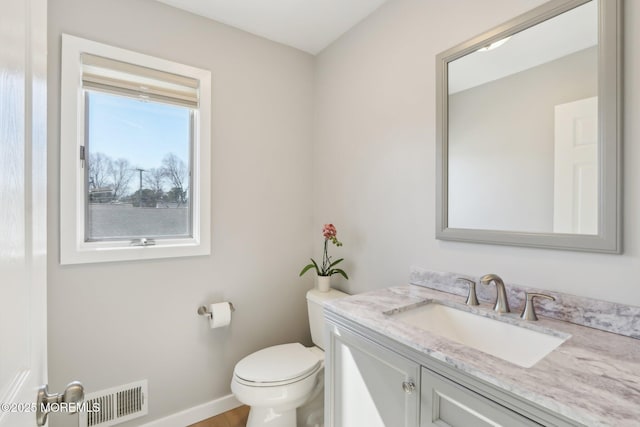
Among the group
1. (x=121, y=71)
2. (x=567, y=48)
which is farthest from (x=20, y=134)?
(x=567, y=48)

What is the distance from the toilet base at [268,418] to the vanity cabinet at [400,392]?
40 cm

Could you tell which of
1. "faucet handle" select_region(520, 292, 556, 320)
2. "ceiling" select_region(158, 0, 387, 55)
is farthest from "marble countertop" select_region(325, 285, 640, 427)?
"ceiling" select_region(158, 0, 387, 55)

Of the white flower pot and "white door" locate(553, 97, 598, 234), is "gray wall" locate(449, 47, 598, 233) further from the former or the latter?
the white flower pot

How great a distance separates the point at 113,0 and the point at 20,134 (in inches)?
61.5

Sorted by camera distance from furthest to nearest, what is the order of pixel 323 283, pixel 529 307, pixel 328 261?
pixel 328 261
pixel 323 283
pixel 529 307

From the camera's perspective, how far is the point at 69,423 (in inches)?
58.9

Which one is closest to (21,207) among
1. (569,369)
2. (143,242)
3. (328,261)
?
(569,369)

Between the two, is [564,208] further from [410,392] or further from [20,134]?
[20,134]

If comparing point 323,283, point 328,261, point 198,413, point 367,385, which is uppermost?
point 328,261

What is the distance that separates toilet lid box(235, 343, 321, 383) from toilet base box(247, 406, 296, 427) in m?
0.19

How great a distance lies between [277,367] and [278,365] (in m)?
0.02

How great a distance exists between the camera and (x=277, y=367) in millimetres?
1581

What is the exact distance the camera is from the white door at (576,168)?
0.98 meters

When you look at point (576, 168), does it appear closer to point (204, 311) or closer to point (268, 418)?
point (268, 418)
